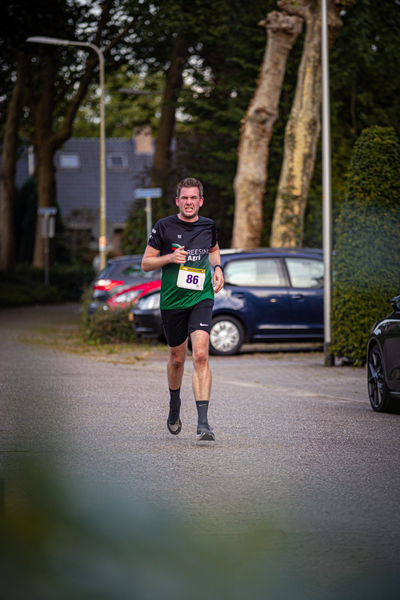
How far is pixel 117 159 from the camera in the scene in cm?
6112

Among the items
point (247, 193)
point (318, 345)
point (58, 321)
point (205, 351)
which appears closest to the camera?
point (205, 351)

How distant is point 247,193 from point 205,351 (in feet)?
46.3

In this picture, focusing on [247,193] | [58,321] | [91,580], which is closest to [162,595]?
[91,580]

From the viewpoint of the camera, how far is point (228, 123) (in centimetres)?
2717

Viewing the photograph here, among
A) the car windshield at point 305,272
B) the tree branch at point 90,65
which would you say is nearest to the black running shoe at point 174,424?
the car windshield at point 305,272

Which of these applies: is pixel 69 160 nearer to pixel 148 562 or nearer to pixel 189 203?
pixel 189 203

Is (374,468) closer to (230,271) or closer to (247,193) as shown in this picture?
(230,271)

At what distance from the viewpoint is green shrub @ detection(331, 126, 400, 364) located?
512 inches

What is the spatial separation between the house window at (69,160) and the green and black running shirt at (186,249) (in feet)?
177

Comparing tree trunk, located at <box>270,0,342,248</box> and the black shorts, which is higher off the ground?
tree trunk, located at <box>270,0,342,248</box>

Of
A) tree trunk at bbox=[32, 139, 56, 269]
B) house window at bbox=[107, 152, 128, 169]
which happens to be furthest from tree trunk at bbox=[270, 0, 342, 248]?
house window at bbox=[107, 152, 128, 169]

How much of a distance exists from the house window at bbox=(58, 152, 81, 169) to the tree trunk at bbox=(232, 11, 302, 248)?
4042 cm

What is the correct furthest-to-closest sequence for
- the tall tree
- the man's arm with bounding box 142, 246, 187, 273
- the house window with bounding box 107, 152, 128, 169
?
the house window with bounding box 107, 152, 128, 169 < the tall tree < the man's arm with bounding box 142, 246, 187, 273

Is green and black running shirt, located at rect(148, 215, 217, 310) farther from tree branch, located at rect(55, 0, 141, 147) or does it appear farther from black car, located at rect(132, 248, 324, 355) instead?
tree branch, located at rect(55, 0, 141, 147)
